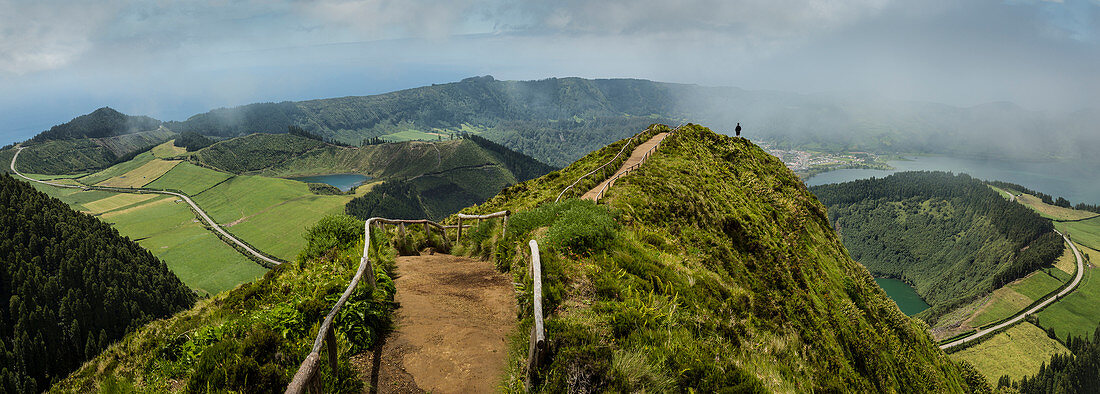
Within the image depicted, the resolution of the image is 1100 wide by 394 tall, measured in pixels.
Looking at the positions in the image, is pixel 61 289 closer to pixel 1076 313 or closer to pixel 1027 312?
pixel 1027 312

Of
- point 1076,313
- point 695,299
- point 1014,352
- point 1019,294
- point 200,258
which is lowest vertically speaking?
point 1076,313

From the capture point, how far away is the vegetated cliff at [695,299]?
7.91 meters

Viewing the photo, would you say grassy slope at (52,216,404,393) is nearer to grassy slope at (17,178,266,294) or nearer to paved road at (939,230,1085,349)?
grassy slope at (17,178,266,294)

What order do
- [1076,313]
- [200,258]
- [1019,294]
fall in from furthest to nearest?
[1019,294] < [200,258] < [1076,313]

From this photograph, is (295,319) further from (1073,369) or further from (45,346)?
Answer: (1073,369)

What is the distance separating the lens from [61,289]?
11506cm

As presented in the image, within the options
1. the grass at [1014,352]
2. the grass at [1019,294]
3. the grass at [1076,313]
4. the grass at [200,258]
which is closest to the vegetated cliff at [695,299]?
the grass at [1014,352]

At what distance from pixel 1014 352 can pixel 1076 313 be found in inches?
2149

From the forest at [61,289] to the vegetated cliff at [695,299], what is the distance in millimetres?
124123

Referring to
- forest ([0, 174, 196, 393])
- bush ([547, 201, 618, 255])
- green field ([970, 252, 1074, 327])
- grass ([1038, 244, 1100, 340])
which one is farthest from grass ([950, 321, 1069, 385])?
forest ([0, 174, 196, 393])

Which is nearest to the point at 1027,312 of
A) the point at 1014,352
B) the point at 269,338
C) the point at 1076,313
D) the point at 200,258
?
the point at 1076,313

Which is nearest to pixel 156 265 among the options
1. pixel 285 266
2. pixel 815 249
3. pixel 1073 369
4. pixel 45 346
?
pixel 45 346

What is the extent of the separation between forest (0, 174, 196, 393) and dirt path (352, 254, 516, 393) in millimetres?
121939

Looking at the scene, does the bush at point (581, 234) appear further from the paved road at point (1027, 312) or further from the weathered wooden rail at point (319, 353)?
the paved road at point (1027, 312)
